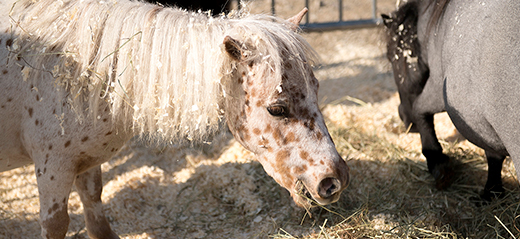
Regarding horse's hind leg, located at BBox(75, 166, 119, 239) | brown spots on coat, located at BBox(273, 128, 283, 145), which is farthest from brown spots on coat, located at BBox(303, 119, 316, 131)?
horse's hind leg, located at BBox(75, 166, 119, 239)

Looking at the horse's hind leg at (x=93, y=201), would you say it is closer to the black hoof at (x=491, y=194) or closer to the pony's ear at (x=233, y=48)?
the pony's ear at (x=233, y=48)

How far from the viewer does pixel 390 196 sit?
2672mm

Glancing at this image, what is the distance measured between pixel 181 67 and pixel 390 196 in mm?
1642

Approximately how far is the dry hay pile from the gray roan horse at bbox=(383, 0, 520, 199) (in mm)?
198

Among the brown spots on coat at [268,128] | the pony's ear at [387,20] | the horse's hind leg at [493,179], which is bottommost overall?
the horse's hind leg at [493,179]

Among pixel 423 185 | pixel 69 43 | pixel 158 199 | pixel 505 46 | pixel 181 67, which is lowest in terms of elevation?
pixel 423 185

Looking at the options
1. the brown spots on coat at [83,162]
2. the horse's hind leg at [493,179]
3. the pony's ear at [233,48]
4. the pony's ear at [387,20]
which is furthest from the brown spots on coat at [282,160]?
the pony's ear at [387,20]

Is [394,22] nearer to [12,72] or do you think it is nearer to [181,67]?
[181,67]

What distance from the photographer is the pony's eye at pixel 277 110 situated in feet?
5.38

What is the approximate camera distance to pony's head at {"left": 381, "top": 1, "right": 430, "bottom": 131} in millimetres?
2803

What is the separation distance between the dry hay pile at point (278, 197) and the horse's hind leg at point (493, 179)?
0.06m

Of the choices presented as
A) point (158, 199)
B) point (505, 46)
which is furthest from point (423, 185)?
point (158, 199)

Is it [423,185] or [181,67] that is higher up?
[181,67]

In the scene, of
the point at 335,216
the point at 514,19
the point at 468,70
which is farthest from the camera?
the point at 335,216
